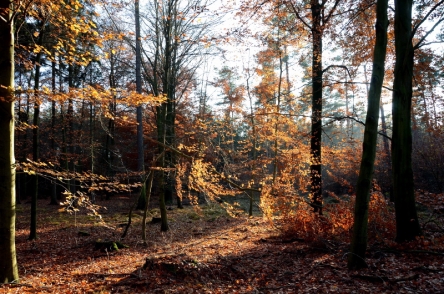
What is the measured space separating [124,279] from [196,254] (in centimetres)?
260

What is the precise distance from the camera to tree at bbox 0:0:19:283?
16.7 feet

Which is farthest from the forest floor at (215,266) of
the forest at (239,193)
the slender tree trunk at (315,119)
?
the slender tree trunk at (315,119)

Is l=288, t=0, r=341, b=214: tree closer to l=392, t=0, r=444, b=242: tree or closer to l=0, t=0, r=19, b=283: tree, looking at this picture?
l=392, t=0, r=444, b=242: tree

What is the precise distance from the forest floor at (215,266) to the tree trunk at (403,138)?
0.72 meters

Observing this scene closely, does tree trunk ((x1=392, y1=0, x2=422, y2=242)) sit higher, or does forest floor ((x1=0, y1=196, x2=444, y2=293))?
tree trunk ((x1=392, y1=0, x2=422, y2=242))

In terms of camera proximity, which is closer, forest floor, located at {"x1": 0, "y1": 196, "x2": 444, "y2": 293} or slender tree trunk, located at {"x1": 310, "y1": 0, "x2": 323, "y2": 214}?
forest floor, located at {"x1": 0, "y1": 196, "x2": 444, "y2": 293}

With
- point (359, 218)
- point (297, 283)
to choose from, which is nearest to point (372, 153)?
point (359, 218)

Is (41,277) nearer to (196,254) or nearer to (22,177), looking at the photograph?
(196,254)

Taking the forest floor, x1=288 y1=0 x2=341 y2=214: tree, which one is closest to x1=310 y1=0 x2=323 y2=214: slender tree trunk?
x1=288 y1=0 x2=341 y2=214: tree

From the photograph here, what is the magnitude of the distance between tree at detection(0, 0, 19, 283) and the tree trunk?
860cm

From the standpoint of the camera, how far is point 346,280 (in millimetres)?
5305

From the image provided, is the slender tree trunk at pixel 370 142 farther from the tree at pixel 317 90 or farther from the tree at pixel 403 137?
the tree at pixel 317 90

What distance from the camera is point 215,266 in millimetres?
6949

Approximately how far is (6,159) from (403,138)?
8.85 meters
